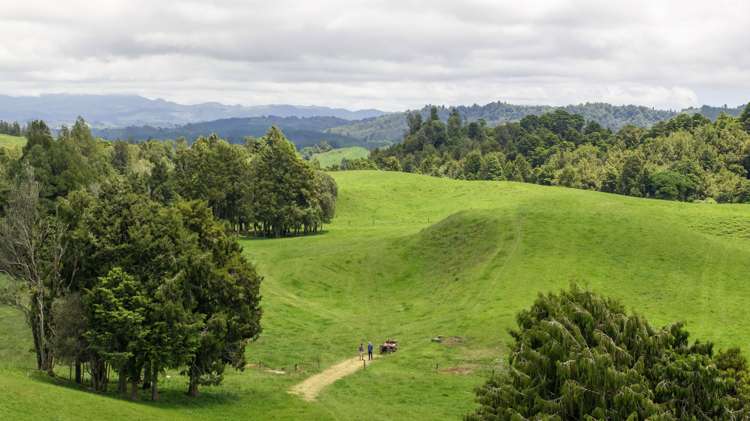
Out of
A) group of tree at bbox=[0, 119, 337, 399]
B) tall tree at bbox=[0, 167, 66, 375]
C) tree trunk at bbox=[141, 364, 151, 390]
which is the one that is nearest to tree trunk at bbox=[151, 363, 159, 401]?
group of tree at bbox=[0, 119, 337, 399]

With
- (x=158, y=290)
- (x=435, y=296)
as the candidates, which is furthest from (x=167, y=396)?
(x=435, y=296)

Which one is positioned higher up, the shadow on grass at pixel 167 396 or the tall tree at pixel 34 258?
the tall tree at pixel 34 258

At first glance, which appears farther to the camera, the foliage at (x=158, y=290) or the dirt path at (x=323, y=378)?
the dirt path at (x=323, y=378)

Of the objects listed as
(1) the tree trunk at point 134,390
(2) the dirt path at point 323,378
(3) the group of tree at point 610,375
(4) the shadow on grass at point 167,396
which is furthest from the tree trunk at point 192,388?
(3) the group of tree at point 610,375

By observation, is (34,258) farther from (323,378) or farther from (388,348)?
(388,348)

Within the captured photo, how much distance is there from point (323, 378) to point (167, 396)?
12744 mm

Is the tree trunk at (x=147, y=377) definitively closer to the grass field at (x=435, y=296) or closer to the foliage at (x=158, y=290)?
the foliage at (x=158, y=290)

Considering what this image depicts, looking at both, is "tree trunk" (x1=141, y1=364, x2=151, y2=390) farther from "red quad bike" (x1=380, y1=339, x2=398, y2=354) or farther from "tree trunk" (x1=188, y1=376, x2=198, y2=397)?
"red quad bike" (x1=380, y1=339, x2=398, y2=354)

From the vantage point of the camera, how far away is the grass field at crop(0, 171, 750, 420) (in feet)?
153

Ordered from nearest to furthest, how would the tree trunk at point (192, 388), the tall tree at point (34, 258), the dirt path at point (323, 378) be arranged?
the tall tree at point (34, 258) < the tree trunk at point (192, 388) < the dirt path at point (323, 378)

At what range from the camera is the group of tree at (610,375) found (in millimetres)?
26609

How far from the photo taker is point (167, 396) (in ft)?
156

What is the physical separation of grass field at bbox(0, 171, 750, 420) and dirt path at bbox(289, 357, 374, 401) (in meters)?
0.93

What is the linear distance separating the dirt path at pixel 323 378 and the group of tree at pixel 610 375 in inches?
886
